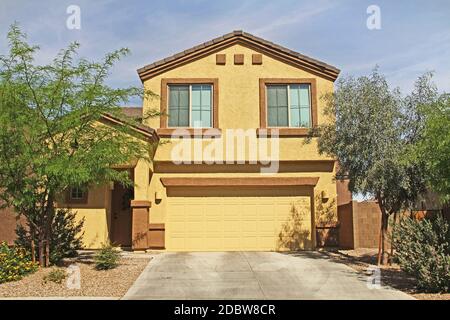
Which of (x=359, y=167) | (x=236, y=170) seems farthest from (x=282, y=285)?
(x=236, y=170)

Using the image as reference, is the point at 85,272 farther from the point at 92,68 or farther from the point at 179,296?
the point at 92,68

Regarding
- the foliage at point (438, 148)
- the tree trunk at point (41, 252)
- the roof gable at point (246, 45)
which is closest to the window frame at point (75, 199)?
the tree trunk at point (41, 252)

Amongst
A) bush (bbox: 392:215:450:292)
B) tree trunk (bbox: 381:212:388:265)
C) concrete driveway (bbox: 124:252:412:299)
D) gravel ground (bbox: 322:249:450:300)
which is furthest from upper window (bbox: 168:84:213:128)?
bush (bbox: 392:215:450:292)

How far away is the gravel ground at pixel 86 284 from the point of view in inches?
420

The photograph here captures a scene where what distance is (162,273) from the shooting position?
1288cm

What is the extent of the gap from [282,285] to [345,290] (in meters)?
1.42

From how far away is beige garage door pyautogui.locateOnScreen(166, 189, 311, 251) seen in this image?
17578mm

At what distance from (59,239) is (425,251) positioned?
32.3 ft

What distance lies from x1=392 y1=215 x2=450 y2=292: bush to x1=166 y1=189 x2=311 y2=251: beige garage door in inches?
228

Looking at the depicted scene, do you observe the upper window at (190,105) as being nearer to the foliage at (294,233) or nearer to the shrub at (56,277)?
the foliage at (294,233)

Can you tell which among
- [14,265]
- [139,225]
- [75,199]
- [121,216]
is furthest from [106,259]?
[121,216]

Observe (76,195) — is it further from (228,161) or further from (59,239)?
(228,161)

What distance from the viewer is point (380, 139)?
44.6 ft

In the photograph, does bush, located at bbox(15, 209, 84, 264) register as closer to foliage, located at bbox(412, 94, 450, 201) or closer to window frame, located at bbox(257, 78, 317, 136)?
window frame, located at bbox(257, 78, 317, 136)
